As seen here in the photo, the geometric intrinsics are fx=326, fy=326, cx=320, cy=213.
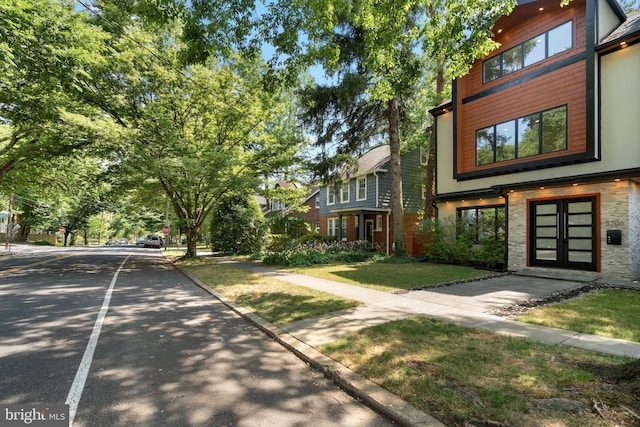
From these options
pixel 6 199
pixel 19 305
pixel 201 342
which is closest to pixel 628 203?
pixel 201 342

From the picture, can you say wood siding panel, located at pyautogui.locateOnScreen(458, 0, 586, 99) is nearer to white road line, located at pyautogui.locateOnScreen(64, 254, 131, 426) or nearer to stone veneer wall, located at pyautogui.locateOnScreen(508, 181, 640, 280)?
stone veneer wall, located at pyautogui.locateOnScreen(508, 181, 640, 280)

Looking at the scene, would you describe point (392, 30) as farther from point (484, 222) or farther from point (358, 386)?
point (484, 222)

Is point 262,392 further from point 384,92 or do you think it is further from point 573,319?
point 384,92

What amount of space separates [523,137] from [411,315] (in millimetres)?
10050

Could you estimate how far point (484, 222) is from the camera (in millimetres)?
13672

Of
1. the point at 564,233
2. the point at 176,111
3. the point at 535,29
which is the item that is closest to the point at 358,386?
the point at 564,233

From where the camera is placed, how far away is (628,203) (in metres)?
9.43

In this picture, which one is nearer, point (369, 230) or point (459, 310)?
point (459, 310)

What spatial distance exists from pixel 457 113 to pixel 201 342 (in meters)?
14.1

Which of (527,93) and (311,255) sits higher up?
(527,93)

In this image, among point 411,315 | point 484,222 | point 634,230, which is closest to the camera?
point 411,315

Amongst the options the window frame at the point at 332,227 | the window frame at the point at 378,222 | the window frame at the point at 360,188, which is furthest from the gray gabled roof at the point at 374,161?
the window frame at the point at 332,227

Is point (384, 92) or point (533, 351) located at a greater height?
point (384, 92)

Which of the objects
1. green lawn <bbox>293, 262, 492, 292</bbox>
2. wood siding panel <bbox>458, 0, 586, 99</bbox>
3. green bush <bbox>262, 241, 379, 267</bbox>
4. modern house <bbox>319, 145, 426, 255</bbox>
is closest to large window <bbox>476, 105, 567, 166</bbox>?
wood siding panel <bbox>458, 0, 586, 99</bbox>
